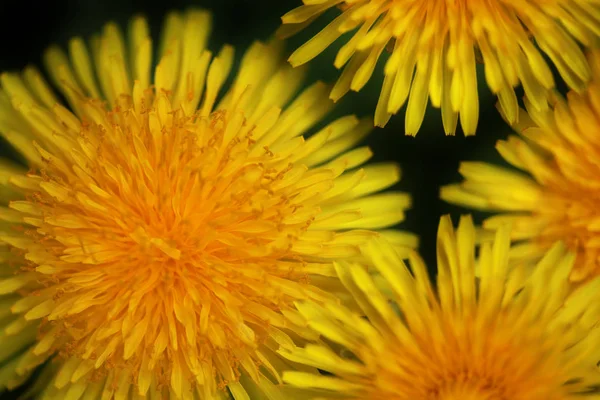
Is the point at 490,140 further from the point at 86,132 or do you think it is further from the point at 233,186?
the point at 86,132

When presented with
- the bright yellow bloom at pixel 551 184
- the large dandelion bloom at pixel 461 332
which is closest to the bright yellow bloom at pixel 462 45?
the bright yellow bloom at pixel 551 184

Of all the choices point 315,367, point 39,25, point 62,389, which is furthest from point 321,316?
point 39,25

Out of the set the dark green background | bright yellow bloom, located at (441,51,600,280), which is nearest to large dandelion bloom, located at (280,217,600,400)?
bright yellow bloom, located at (441,51,600,280)

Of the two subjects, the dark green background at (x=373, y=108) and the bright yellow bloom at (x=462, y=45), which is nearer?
the bright yellow bloom at (x=462, y=45)

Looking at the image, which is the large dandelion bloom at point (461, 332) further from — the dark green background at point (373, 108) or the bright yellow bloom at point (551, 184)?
the dark green background at point (373, 108)

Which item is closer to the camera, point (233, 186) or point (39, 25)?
point (233, 186)

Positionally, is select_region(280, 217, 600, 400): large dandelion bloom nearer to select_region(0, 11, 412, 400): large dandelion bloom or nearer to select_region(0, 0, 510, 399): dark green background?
select_region(0, 11, 412, 400): large dandelion bloom
